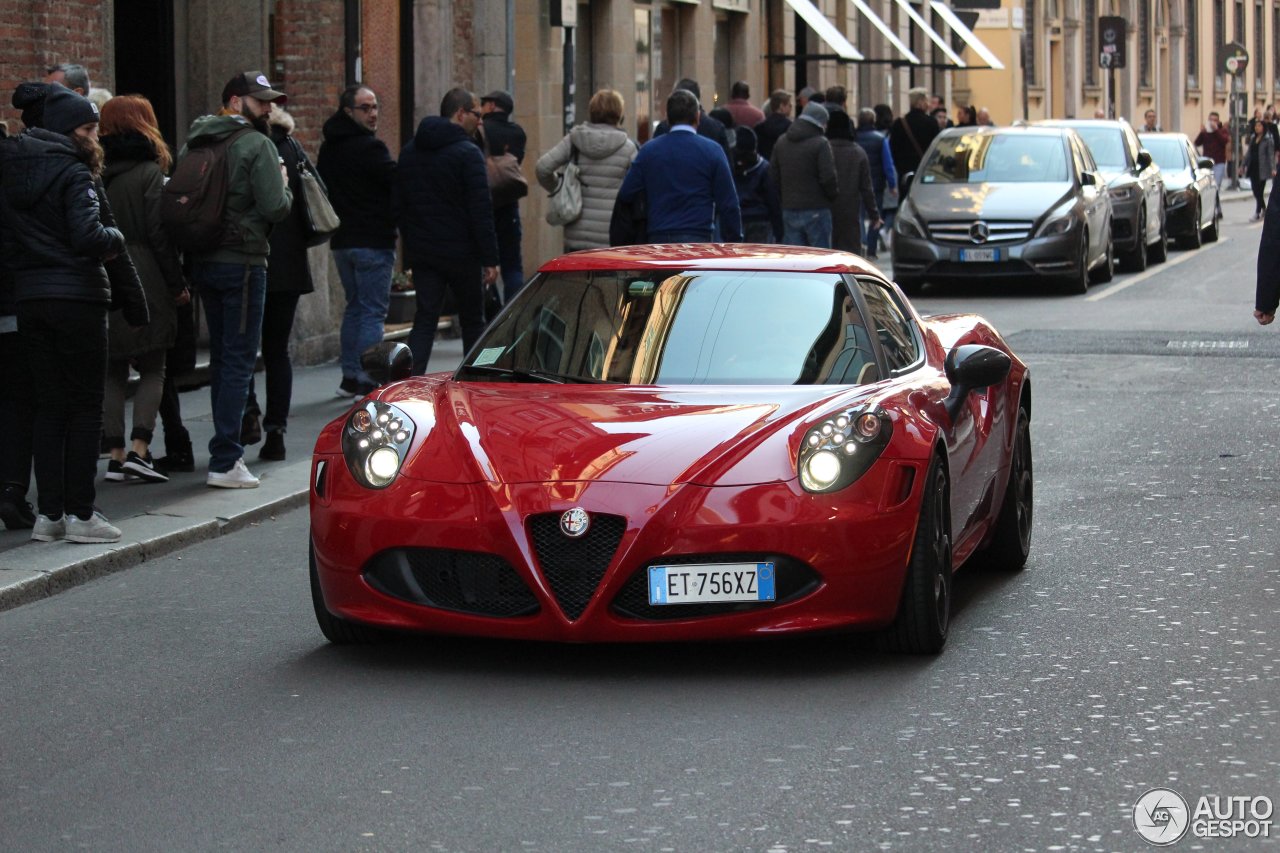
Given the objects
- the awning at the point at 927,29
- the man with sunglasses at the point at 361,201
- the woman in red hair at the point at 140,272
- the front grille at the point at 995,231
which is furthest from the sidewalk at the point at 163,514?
the awning at the point at 927,29

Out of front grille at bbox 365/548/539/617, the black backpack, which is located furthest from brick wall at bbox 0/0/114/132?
front grille at bbox 365/548/539/617

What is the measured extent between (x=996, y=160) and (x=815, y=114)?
5122 millimetres

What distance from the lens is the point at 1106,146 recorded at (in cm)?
2705

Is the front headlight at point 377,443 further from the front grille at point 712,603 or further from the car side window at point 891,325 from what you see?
the car side window at point 891,325

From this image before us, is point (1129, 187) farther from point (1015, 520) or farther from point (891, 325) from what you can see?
point (891, 325)

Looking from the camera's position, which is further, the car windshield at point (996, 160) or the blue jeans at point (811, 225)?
the car windshield at point (996, 160)

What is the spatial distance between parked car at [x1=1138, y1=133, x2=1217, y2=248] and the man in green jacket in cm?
2070

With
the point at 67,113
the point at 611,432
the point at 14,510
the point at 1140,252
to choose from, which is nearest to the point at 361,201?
the point at 14,510

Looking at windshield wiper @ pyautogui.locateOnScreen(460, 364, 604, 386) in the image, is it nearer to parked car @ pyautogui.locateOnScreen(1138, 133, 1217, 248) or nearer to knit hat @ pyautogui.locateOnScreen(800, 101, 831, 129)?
knit hat @ pyautogui.locateOnScreen(800, 101, 831, 129)

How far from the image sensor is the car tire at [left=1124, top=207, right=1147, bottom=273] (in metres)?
26.4

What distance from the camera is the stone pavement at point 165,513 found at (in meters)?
8.52

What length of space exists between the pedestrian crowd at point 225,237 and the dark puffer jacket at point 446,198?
0.04 ft

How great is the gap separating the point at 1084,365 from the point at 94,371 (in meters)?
9.32

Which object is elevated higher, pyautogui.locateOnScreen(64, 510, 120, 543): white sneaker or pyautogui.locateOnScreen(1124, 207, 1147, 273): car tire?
pyautogui.locateOnScreen(1124, 207, 1147, 273): car tire
